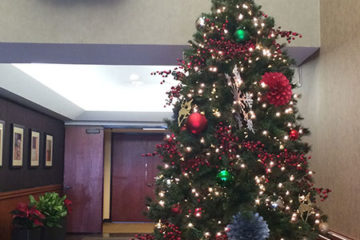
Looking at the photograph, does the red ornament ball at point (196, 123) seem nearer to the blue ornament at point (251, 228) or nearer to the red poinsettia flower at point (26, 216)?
the blue ornament at point (251, 228)

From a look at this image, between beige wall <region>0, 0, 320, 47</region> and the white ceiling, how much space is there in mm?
1663

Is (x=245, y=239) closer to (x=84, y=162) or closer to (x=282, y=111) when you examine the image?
(x=282, y=111)

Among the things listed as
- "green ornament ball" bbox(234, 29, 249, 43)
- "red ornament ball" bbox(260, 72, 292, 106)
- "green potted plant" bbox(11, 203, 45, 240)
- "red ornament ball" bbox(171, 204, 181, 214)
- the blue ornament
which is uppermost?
"green ornament ball" bbox(234, 29, 249, 43)

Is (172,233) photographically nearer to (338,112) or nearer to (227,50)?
(227,50)

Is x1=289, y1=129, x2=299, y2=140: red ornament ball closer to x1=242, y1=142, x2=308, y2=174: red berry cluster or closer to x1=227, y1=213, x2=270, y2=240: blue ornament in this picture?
x1=242, y1=142, x2=308, y2=174: red berry cluster

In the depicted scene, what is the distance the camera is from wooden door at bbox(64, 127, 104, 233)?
27.0 ft

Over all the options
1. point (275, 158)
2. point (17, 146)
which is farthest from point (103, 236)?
point (275, 158)

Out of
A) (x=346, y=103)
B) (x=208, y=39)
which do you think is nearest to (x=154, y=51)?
(x=208, y=39)

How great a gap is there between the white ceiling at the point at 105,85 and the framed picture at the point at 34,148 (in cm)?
70

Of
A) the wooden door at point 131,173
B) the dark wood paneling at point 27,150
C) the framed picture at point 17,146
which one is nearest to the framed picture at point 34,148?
the dark wood paneling at point 27,150

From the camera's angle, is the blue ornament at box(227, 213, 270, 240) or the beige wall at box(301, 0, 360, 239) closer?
the blue ornament at box(227, 213, 270, 240)

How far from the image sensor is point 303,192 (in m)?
2.52

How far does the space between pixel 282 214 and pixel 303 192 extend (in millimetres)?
191

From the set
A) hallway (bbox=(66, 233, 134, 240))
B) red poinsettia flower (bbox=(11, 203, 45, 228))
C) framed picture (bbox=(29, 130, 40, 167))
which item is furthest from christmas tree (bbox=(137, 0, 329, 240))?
hallway (bbox=(66, 233, 134, 240))
